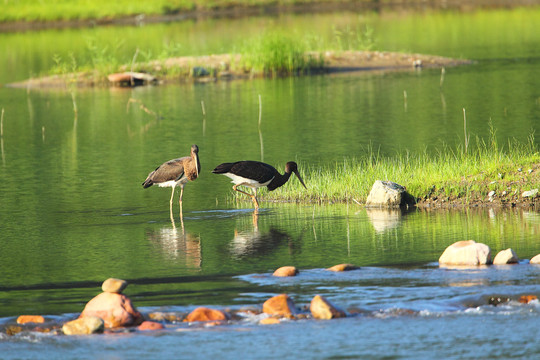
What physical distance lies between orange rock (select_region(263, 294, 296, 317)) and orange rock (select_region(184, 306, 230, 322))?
466mm

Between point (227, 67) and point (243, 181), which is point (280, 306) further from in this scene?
point (227, 67)

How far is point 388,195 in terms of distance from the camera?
687 inches

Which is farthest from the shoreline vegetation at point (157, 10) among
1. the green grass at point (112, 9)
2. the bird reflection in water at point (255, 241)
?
the bird reflection in water at point (255, 241)

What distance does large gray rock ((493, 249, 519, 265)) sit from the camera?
1267cm

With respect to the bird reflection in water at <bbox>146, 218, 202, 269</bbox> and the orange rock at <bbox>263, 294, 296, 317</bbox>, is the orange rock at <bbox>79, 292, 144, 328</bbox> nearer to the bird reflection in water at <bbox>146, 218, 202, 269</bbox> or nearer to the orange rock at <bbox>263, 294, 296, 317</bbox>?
the orange rock at <bbox>263, 294, 296, 317</bbox>

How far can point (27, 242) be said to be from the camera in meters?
16.3

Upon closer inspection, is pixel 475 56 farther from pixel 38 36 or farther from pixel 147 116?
pixel 38 36

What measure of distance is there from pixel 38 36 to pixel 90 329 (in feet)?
243

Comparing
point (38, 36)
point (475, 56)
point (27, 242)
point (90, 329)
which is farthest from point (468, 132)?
point (38, 36)

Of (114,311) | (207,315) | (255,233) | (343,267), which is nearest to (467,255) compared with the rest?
(343,267)

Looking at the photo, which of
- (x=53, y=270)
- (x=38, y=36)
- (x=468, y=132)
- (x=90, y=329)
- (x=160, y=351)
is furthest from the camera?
(x=38, y=36)

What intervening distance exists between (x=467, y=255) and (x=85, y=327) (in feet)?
16.5

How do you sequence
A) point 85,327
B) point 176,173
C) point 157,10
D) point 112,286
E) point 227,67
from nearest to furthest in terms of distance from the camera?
point 85,327 → point 112,286 → point 176,173 → point 227,67 → point 157,10

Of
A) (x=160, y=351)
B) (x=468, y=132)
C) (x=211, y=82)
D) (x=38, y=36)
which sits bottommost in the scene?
(x=160, y=351)
